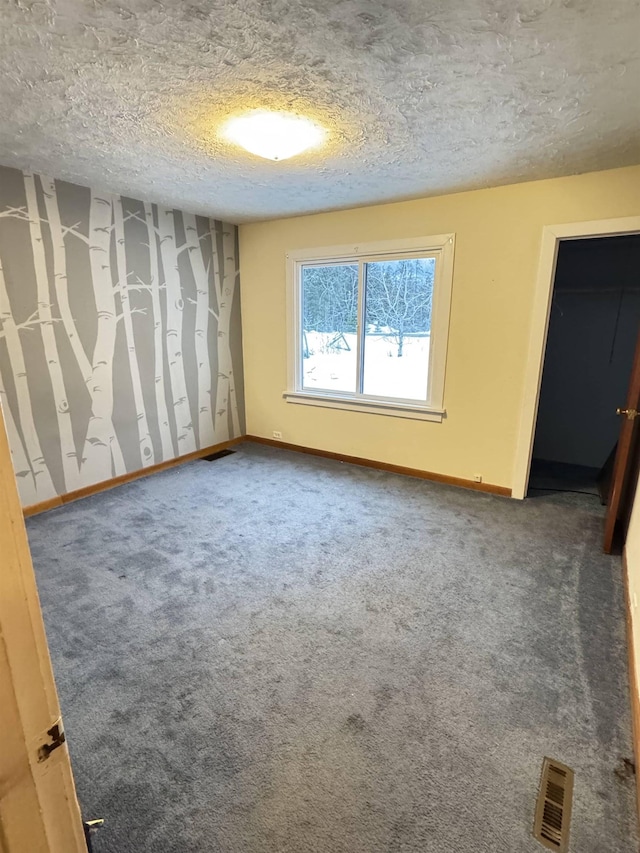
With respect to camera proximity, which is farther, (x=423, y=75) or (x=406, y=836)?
(x=423, y=75)

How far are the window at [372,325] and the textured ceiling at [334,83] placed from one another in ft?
2.96

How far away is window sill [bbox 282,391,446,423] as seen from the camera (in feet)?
12.7

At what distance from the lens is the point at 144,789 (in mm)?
1390

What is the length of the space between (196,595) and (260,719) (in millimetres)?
863

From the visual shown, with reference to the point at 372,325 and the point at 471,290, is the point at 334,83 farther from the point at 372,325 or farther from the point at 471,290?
the point at 372,325

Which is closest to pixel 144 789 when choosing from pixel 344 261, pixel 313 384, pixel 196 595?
pixel 196 595

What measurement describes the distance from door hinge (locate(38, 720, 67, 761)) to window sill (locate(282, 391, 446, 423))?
3592 millimetres

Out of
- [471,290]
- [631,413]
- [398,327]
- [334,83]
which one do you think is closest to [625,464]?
[631,413]

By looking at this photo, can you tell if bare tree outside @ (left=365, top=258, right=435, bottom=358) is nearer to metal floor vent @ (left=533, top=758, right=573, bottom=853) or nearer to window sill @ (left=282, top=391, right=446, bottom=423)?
window sill @ (left=282, top=391, right=446, bottom=423)

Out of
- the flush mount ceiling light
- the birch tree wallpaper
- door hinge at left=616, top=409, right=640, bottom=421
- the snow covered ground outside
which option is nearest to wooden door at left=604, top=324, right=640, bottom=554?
door hinge at left=616, top=409, right=640, bottom=421

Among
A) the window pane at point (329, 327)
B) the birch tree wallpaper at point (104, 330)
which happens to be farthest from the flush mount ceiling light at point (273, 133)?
the window pane at point (329, 327)

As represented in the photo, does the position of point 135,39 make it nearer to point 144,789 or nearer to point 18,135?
point 18,135

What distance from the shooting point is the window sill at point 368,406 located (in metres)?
3.88

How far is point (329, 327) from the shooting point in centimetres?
439
